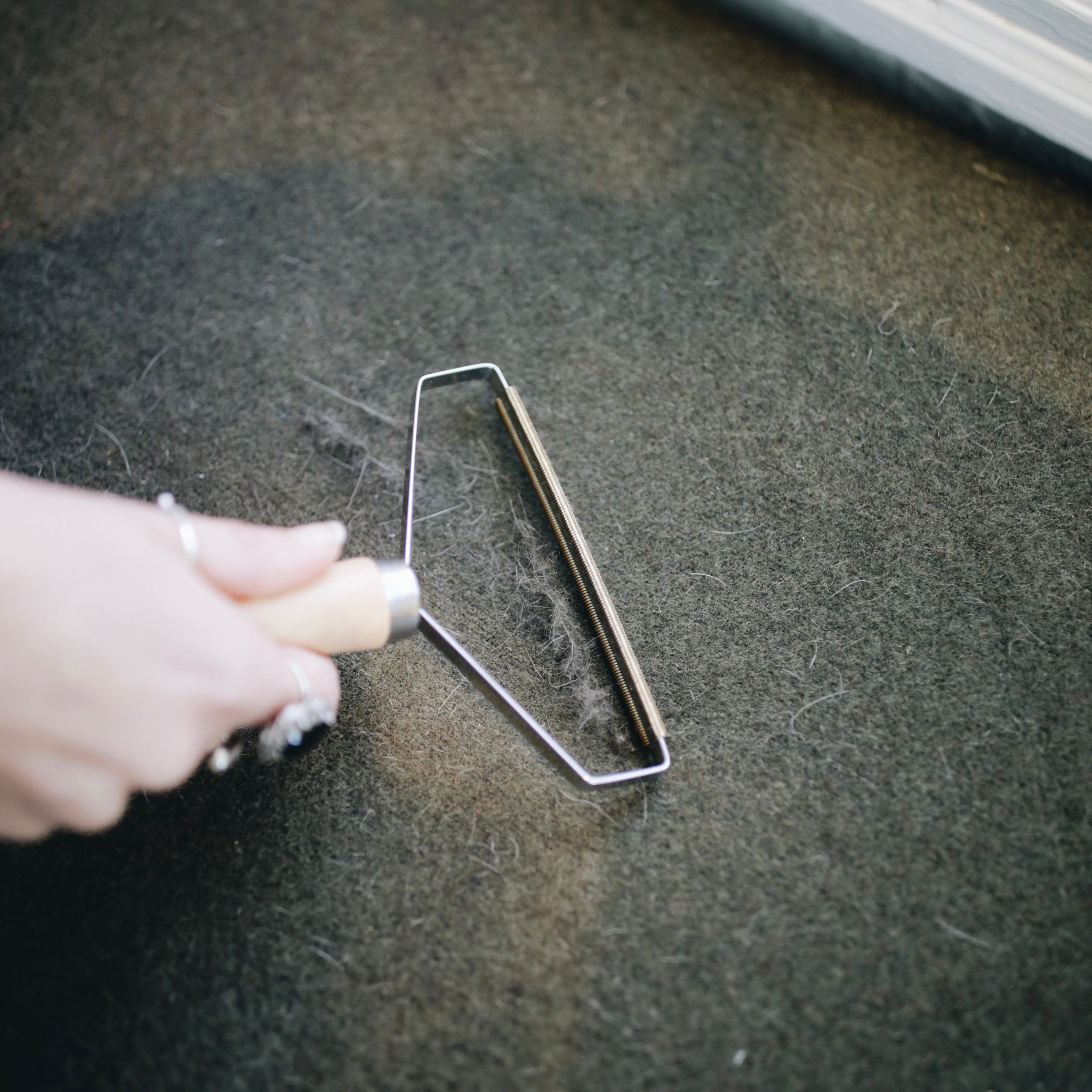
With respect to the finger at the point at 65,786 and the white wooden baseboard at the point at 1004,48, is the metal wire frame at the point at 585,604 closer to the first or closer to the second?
the finger at the point at 65,786

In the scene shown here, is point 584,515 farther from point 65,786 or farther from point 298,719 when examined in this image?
point 65,786

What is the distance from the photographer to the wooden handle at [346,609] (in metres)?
0.56

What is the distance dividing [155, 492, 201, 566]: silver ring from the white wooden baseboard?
80 cm

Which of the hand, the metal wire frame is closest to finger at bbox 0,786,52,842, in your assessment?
the hand

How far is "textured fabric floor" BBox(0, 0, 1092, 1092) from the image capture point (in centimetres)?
63

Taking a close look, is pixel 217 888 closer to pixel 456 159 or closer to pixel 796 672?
pixel 796 672

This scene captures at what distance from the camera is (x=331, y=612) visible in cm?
58

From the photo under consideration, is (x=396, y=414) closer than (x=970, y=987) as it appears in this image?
No

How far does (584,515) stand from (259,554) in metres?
0.30

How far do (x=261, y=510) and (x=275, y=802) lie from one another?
0.81 feet

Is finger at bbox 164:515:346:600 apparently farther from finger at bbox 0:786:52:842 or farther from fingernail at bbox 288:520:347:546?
finger at bbox 0:786:52:842

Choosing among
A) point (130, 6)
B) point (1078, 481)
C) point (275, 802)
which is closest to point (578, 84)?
point (130, 6)

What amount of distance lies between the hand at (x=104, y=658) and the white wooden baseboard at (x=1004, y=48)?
80 centimetres

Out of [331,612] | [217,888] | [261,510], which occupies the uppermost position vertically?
[331,612]
